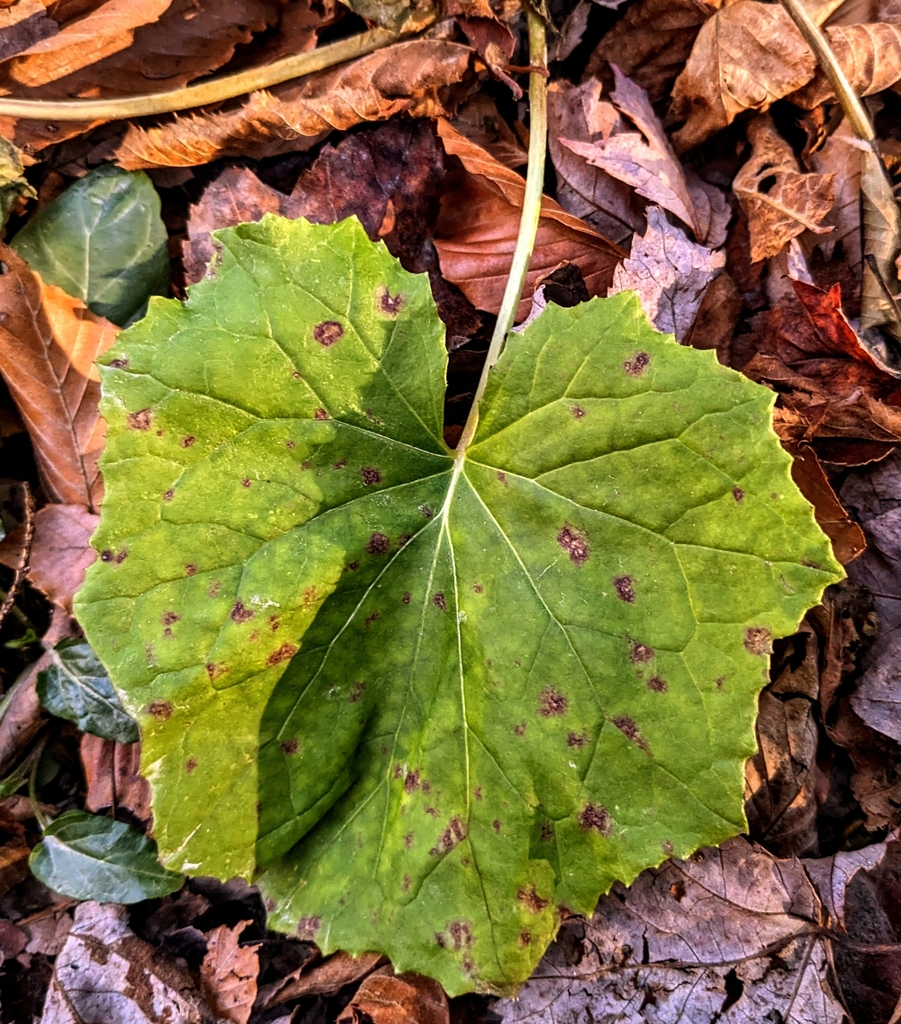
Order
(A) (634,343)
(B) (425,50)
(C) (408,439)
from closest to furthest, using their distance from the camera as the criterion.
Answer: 1. (A) (634,343)
2. (C) (408,439)
3. (B) (425,50)

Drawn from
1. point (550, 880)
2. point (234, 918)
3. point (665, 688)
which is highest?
point (665, 688)

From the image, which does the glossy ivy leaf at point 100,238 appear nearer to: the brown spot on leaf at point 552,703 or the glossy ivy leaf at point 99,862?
the glossy ivy leaf at point 99,862

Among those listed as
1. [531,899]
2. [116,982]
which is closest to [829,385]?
[531,899]

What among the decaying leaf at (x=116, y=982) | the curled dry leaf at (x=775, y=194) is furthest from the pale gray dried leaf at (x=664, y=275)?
the decaying leaf at (x=116, y=982)

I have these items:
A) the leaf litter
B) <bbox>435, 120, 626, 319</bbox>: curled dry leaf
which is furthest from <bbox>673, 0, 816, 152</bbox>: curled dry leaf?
<bbox>435, 120, 626, 319</bbox>: curled dry leaf

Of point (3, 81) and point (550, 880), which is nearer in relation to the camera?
point (550, 880)

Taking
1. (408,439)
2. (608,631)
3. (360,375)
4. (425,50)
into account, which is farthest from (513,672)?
(425,50)

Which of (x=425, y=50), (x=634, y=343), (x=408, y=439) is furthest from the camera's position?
(x=425, y=50)

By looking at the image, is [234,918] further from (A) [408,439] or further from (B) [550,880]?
(A) [408,439]
